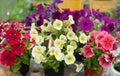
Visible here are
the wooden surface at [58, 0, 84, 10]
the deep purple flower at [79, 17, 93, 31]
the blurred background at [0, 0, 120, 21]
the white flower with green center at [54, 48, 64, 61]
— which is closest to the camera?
the white flower with green center at [54, 48, 64, 61]

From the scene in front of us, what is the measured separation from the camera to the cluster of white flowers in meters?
1.19

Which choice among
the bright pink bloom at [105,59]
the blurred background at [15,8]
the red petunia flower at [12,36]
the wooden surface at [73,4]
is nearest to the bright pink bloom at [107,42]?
the bright pink bloom at [105,59]

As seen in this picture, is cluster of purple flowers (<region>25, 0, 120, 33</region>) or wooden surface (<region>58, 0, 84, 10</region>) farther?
Result: wooden surface (<region>58, 0, 84, 10</region>)

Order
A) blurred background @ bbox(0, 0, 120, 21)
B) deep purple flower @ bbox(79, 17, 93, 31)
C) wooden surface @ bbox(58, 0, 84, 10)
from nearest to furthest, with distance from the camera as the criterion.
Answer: deep purple flower @ bbox(79, 17, 93, 31)
blurred background @ bbox(0, 0, 120, 21)
wooden surface @ bbox(58, 0, 84, 10)

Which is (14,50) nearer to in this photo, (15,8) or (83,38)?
(83,38)

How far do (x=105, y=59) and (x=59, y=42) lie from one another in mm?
211

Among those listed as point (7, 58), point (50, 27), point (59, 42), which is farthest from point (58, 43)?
point (7, 58)

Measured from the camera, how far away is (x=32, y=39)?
125cm

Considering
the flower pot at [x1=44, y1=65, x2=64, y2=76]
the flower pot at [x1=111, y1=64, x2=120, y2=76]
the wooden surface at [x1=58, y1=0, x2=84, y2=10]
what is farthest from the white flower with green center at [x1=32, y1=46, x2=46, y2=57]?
the wooden surface at [x1=58, y1=0, x2=84, y2=10]

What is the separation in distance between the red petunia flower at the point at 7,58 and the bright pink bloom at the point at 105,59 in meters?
0.38

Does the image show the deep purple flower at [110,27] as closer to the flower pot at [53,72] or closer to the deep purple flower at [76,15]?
the deep purple flower at [76,15]

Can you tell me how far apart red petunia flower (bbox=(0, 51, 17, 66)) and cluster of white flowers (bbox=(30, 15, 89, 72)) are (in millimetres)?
93

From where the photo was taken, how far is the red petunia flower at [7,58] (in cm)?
118

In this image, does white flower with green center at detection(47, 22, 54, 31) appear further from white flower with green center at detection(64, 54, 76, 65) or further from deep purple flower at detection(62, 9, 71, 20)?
white flower with green center at detection(64, 54, 76, 65)
